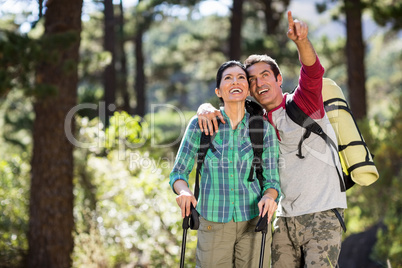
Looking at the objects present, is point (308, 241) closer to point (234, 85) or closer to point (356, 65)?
A: point (234, 85)

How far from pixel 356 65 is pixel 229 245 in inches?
356

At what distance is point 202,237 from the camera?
267 cm

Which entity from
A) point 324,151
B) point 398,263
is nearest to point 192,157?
point 324,151

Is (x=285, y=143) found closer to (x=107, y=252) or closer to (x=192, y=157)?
(x=192, y=157)

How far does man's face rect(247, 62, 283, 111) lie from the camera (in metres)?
2.91

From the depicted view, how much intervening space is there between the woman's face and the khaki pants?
73 centimetres

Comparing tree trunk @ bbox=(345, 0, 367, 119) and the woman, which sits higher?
tree trunk @ bbox=(345, 0, 367, 119)

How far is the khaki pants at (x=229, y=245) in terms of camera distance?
8.59ft

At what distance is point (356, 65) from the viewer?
35.0 feet

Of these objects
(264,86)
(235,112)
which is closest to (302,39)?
(264,86)

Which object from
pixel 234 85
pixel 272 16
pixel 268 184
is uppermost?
pixel 272 16

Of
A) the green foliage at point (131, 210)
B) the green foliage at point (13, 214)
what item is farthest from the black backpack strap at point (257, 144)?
the green foliage at point (13, 214)

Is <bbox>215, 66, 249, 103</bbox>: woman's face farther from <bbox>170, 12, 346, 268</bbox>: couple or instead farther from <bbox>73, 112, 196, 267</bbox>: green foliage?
<bbox>73, 112, 196, 267</bbox>: green foliage

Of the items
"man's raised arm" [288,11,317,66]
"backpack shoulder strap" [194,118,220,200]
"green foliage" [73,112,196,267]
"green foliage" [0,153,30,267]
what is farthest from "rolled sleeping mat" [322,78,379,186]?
"green foliage" [0,153,30,267]
